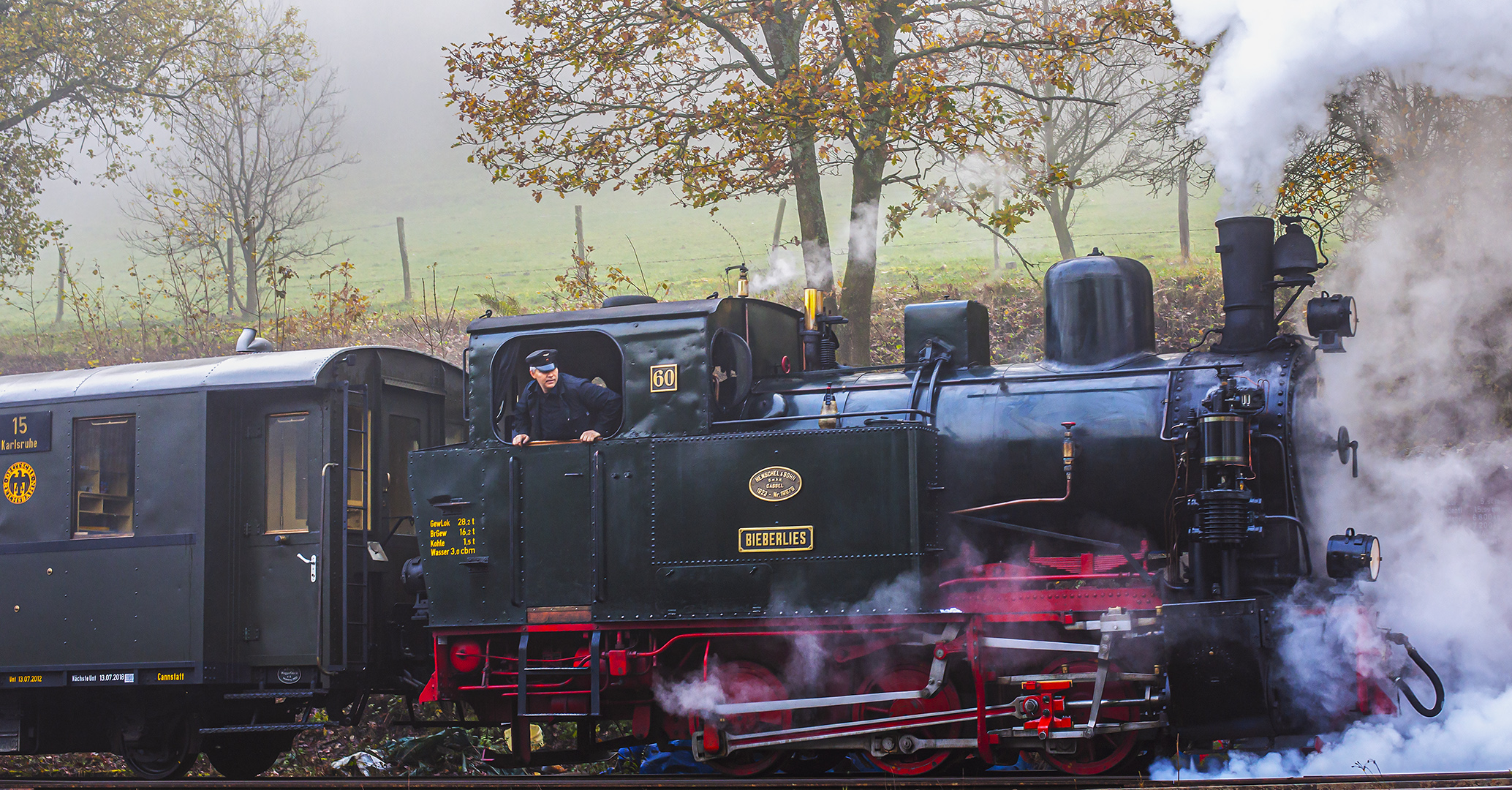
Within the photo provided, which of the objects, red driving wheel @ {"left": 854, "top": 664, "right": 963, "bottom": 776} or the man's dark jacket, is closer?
red driving wheel @ {"left": 854, "top": 664, "right": 963, "bottom": 776}

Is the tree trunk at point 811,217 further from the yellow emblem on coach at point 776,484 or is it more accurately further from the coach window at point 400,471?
the yellow emblem on coach at point 776,484

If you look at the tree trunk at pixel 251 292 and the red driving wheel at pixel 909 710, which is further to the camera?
the tree trunk at pixel 251 292

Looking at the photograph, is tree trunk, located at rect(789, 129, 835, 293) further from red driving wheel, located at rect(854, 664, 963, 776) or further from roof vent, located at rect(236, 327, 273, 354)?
red driving wheel, located at rect(854, 664, 963, 776)

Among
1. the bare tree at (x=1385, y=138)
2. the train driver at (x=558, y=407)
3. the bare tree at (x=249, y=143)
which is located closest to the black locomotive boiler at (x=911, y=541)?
the train driver at (x=558, y=407)

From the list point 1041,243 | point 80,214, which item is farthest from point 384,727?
point 80,214

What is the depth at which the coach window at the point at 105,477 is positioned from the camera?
7727 mm

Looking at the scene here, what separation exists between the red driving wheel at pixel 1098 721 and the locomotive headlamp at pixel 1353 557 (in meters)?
1.18

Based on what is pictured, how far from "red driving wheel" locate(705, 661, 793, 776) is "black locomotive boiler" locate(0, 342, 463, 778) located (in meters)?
2.51

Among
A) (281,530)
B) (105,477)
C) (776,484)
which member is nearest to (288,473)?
(281,530)

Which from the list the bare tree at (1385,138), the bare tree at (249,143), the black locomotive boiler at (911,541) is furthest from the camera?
the bare tree at (249,143)

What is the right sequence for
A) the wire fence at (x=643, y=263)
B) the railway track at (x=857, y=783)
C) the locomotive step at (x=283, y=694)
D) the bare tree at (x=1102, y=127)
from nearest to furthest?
the railway track at (x=857, y=783), the locomotive step at (x=283, y=694), the bare tree at (x=1102, y=127), the wire fence at (x=643, y=263)

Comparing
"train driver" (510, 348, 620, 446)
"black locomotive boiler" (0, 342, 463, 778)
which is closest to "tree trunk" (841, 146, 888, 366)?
"black locomotive boiler" (0, 342, 463, 778)

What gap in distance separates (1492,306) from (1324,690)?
11.7 feet

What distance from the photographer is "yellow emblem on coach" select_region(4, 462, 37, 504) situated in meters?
7.84
